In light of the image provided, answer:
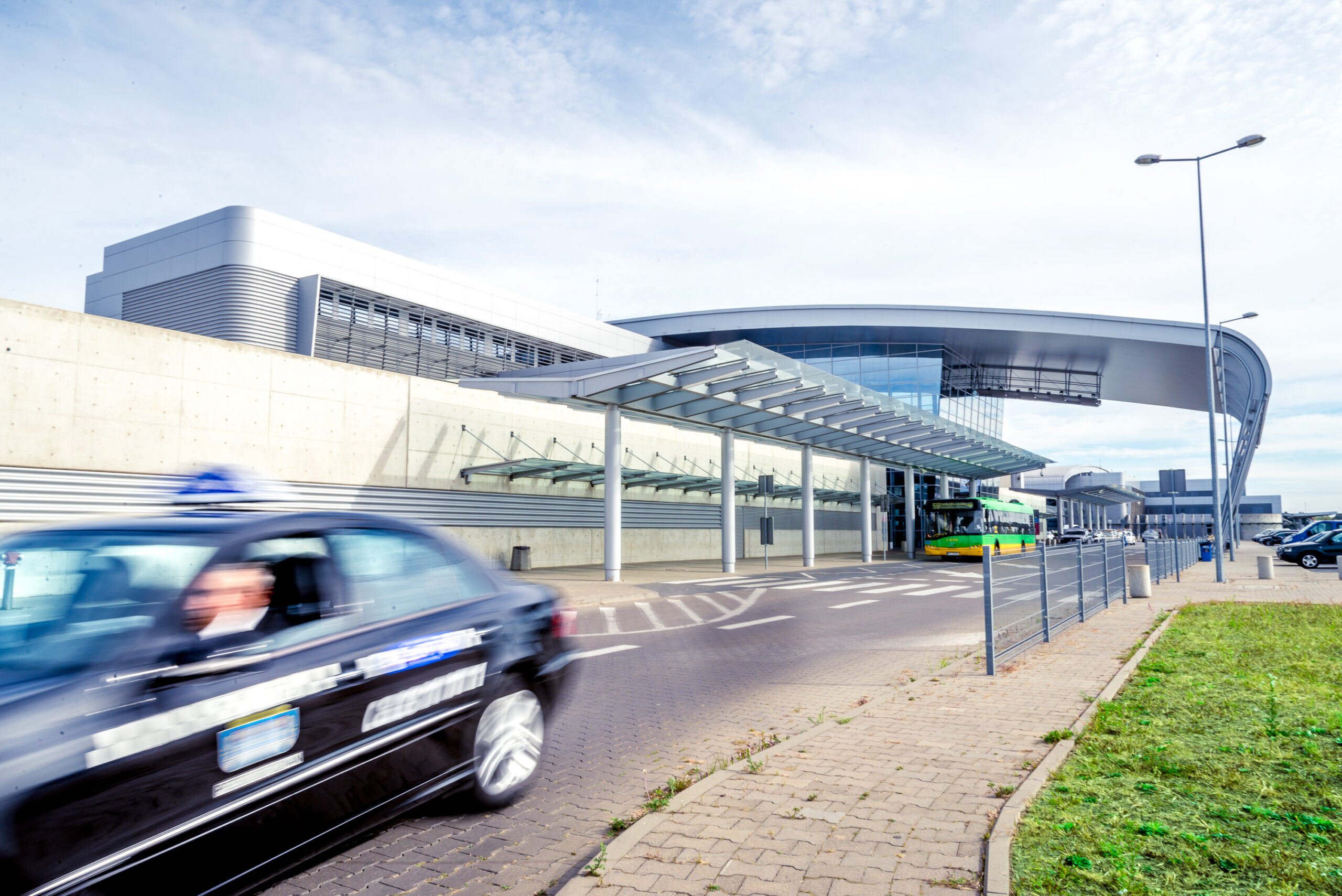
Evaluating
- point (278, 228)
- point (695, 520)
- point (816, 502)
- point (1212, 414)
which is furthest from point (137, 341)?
point (816, 502)

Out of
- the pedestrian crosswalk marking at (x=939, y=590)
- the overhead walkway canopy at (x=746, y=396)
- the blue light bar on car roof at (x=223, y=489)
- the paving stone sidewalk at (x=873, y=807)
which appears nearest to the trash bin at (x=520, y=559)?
the overhead walkway canopy at (x=746, y=396)

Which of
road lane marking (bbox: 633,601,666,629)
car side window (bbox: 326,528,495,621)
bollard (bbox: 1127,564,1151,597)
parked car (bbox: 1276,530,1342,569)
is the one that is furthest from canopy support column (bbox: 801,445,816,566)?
car side window (bbox: 326,528,495,621)

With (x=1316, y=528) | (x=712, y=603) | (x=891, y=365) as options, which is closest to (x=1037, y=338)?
(x=891, y=365)

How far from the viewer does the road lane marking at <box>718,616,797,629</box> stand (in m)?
13.1

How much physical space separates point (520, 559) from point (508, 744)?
20922 millimetres

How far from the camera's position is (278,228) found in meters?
27.0

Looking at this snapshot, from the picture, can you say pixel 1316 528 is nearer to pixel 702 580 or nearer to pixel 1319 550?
pixel 1319 550

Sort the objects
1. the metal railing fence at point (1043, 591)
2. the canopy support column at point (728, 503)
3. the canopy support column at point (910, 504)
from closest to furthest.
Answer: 1. the metal railing fence at point (1043, 591)
2. the canopy support column at point (728, 503)
3. the canopy support column at point (910, 504)

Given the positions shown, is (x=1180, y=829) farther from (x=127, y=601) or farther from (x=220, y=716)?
(x=127, y=601)

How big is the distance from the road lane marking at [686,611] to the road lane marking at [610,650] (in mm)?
2782

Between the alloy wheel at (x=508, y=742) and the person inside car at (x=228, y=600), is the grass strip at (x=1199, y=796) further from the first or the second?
the person inside car at (x=228, y=600)

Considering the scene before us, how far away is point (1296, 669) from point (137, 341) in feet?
61.9

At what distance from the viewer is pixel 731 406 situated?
25.8m

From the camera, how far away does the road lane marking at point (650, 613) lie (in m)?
13.2
